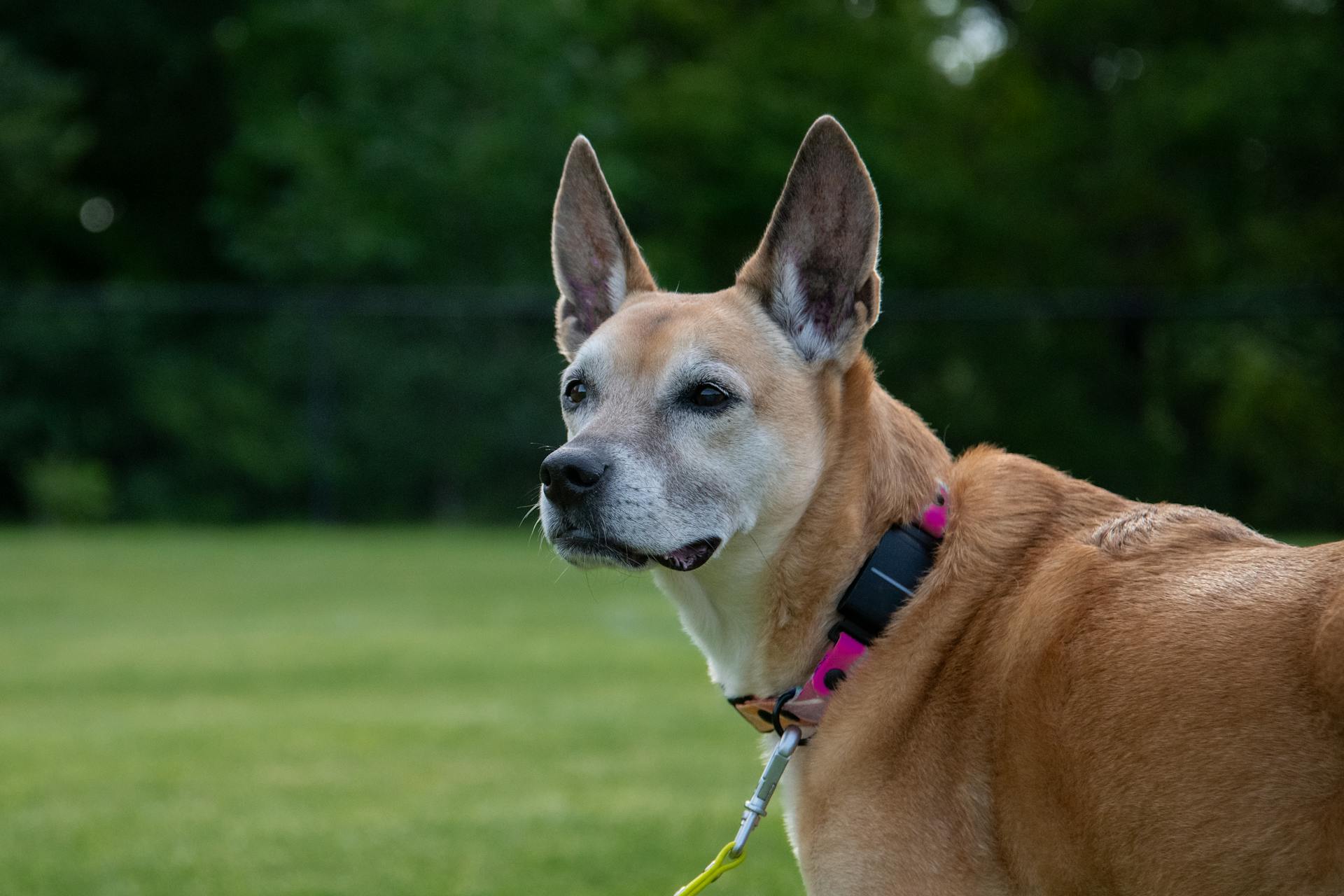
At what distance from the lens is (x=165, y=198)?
90.7 feet

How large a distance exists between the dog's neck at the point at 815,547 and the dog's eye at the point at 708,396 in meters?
0.25

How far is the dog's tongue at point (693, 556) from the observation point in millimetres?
3223

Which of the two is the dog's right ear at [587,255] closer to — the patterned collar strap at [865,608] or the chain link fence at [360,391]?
the patterned collar strap at [865,608]

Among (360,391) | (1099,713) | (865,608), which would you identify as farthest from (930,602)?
(360,391)

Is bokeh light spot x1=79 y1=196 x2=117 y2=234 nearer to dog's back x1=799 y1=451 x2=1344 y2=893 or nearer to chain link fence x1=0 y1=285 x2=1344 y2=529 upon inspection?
chain link fence x1=0 y1=285 x2=1344 y2=529

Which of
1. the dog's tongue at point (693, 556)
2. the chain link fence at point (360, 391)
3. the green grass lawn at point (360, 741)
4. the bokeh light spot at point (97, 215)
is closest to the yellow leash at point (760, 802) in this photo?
the dog's tongue at point (693, 556)

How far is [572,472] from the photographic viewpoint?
10.4 feet

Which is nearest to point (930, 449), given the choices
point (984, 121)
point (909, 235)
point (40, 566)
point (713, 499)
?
point (713, 499)

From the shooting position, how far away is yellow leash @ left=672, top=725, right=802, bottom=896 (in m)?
3.01

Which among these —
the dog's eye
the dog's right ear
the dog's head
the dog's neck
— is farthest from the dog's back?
the dog's right ear

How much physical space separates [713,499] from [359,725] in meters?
5.35

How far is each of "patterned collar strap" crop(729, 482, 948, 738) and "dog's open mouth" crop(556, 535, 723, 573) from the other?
0.34 meters

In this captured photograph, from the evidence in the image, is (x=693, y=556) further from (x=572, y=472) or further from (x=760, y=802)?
(x=760, y=802)

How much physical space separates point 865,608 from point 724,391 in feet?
2.17
